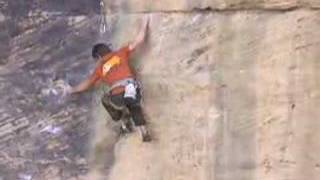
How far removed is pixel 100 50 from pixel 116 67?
0.21m

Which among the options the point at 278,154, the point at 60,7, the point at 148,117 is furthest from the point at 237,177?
the point at 60,7

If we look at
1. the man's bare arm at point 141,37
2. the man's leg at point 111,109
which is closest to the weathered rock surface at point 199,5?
the man's bare arm at point 141,37

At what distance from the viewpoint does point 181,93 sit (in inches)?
291

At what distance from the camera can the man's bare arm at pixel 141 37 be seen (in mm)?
7453

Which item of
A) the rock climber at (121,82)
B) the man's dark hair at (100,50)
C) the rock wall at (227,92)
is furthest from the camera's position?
the man's dark hair at (100,50)

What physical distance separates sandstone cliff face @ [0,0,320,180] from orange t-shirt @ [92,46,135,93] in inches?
5.4

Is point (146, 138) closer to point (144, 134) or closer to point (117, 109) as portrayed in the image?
point (144, 134)

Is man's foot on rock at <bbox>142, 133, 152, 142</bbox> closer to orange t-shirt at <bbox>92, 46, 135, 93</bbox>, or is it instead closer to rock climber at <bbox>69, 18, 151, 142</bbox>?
rock climber at <bbox>69, 18, 151, 142</bbox>

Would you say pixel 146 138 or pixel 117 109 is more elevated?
pixel 117 109

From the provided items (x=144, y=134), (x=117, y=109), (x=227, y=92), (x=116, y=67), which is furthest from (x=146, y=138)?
(x=227, y=92)

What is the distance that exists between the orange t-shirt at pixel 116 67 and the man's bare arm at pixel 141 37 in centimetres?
5

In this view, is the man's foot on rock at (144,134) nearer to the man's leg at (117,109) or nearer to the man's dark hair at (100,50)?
the man's leg at (117,109)

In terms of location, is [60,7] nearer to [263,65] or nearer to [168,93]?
[168,93]

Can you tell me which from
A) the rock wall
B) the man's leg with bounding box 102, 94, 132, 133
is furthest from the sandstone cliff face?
the man's leg with bounding box 102, 94, 132, 133
